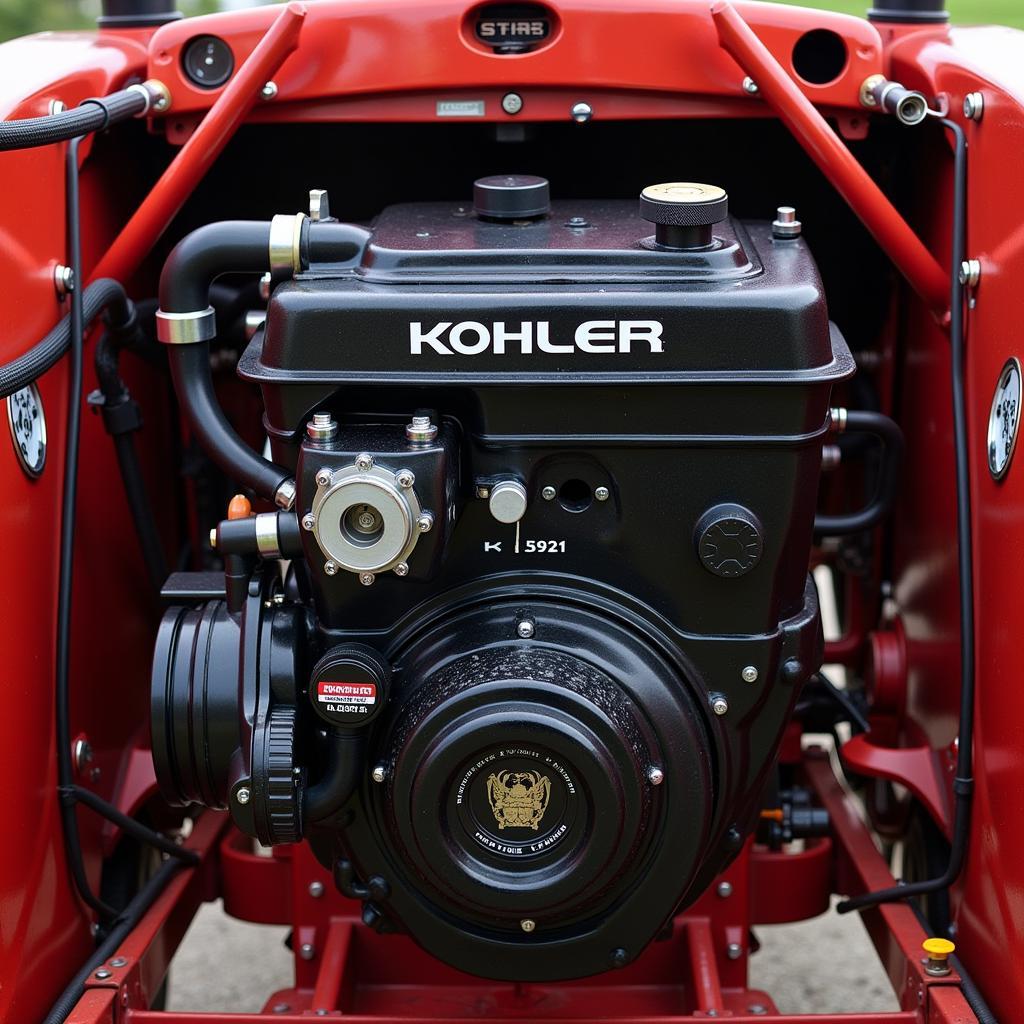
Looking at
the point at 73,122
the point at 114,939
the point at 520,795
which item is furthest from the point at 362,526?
the point at 114,939

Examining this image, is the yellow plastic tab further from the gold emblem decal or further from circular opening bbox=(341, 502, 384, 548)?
circular opening bbox=(341, 502, 384, 548)

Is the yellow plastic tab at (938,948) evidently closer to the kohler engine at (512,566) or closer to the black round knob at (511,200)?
the kohler engine at (512,566)

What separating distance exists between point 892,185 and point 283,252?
3.35 feet

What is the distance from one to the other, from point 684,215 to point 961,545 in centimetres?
53

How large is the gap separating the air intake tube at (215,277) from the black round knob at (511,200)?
17 cm

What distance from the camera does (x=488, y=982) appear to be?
2.02 m

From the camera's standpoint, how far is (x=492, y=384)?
1.61 meters

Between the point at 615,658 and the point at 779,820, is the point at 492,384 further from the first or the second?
the point at 779,820

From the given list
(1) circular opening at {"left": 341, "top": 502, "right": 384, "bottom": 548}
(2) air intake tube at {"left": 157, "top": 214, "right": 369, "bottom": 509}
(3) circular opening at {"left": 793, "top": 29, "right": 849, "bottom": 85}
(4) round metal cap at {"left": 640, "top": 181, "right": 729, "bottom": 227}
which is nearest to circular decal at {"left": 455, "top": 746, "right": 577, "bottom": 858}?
(1) circular opening at {"left": 341, "top": 502, "right": 384, "bottom": 548}

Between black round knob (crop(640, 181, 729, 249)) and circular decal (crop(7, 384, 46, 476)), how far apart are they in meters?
0.75

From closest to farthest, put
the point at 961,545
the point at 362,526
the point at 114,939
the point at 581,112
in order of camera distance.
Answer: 1. the point at 362,526
2. the point at 961,545
3. the point at 114,939
4. the point at 581,112

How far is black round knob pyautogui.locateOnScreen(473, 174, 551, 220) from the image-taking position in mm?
1780

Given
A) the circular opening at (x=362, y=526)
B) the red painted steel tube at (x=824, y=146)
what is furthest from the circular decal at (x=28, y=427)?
the red painted steel tube at (x=824, y=146)

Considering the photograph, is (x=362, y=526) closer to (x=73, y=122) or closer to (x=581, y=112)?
(x=73, y=122)
